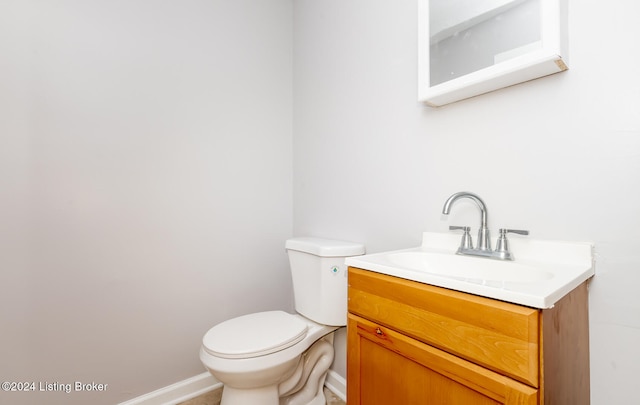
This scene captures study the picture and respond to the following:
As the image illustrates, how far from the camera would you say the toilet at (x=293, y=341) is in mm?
1118

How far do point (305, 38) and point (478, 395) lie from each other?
1896 mm

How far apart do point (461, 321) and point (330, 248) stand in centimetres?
75

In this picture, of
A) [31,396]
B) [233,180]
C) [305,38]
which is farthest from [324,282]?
[305,38]

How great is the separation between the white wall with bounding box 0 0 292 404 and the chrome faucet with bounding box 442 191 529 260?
1.17m

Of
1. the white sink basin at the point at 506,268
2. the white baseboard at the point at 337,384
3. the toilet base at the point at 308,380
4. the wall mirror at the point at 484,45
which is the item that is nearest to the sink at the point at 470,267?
the white sink basin at the point at 506,268

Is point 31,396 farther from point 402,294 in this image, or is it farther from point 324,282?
point 402,294

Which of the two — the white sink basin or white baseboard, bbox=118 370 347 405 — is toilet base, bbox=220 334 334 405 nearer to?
white baseboard, bbox=118 370 347 405

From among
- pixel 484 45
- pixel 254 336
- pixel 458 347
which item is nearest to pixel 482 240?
pixel 458 347

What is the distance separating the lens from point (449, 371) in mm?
674

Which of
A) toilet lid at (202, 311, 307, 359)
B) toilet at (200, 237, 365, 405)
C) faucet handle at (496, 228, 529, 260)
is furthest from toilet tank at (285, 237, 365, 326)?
faucet handle at (496, 228, 529, 260)

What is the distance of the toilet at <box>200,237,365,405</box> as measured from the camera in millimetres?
1118

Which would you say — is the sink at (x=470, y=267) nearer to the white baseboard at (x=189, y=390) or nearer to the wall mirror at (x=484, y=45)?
the wall mirror at (x=484, y=45)

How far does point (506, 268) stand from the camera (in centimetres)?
87

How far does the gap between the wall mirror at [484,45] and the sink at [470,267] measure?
1.80ft
